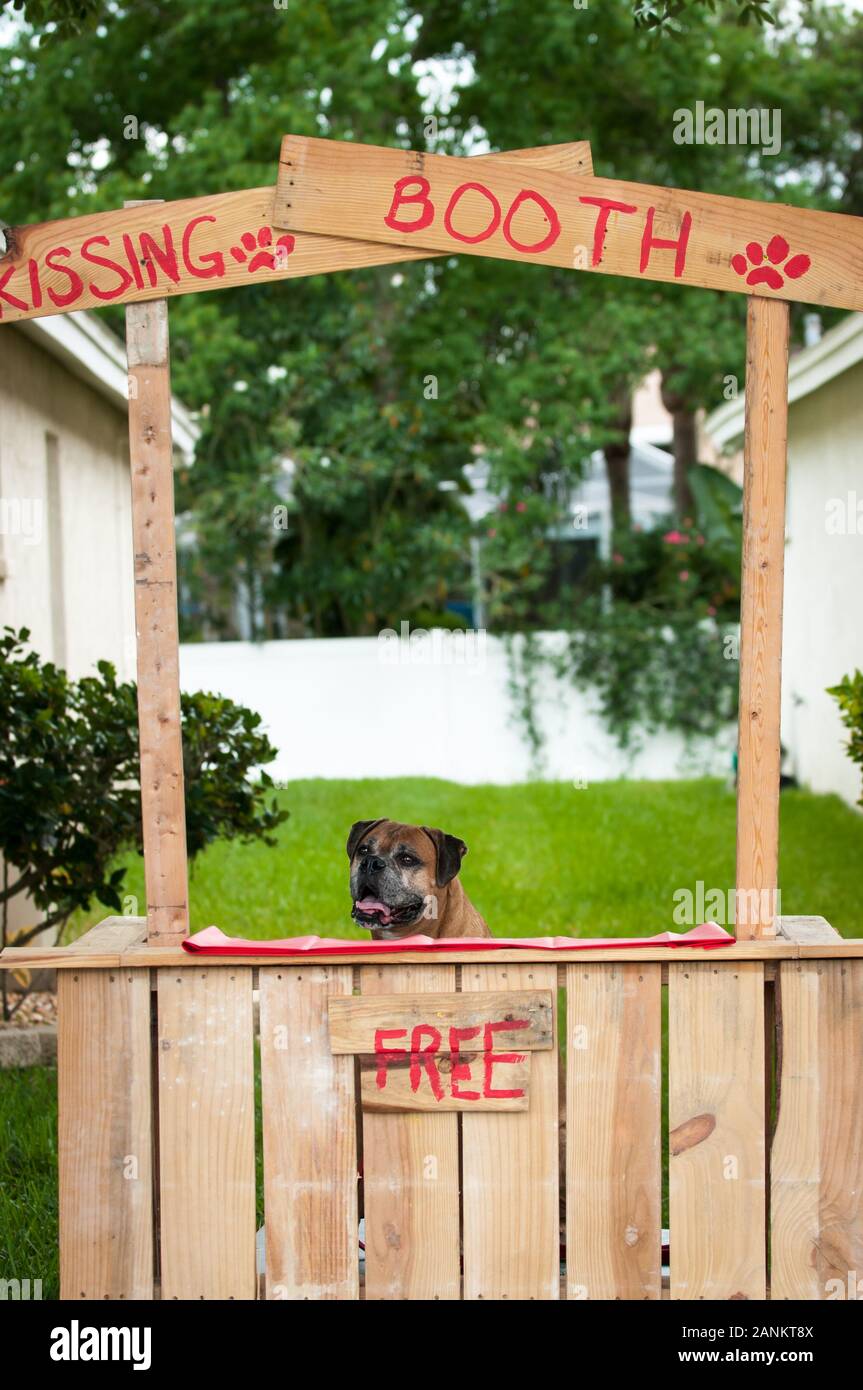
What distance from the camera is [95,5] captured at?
5.38 metres

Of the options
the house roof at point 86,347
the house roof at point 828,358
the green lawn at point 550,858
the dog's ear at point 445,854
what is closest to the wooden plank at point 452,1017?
the dog's ear at point 445,854

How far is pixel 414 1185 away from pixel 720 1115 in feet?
2.26

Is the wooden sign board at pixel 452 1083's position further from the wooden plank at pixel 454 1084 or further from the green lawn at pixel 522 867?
the green lawn at pixel 522 867

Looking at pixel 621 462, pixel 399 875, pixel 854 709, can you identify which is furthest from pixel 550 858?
pixel 621 462

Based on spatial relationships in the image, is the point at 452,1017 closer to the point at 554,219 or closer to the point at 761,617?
the point at 761,617

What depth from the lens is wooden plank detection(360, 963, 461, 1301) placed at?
10.2ft

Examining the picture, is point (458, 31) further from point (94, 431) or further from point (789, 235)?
point (789, 235)

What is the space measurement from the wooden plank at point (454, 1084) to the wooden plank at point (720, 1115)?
1.12 ft

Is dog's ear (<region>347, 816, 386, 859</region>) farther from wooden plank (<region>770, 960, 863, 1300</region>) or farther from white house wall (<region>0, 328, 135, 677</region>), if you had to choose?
white house wall (<region>0, 328, 135, 677</region>)

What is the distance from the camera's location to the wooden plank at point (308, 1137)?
10.2 feet

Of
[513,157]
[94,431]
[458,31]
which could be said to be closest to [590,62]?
[458,31]

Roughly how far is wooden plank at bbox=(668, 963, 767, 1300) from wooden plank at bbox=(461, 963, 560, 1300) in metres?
0.27

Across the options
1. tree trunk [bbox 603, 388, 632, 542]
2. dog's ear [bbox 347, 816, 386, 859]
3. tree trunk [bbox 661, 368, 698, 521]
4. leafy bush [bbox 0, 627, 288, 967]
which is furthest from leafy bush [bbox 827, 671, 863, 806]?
tree trunk [bbox 603, 388, 632, 542]
